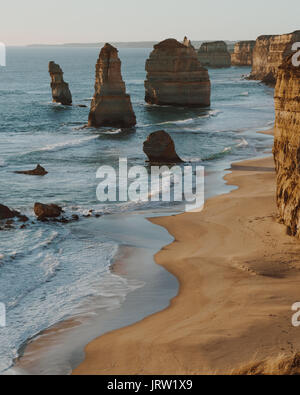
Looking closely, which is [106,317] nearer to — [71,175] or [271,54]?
[71,175]

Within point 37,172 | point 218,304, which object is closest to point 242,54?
point 37,172

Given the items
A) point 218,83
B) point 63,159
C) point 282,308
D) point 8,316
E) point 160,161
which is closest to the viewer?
point 282,308

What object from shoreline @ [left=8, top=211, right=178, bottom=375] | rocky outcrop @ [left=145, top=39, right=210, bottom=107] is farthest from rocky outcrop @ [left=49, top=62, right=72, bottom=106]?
shoreline @ [left=8, top=211, right=178, bottom=375]

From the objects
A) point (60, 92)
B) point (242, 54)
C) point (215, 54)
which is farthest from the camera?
point (242, 54)

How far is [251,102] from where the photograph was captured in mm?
72938

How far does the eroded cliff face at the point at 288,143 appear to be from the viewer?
17719 millimetres

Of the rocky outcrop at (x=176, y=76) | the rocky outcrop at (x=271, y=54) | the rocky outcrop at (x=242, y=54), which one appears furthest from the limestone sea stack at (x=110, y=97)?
the rocky outcrop at (x=242, y=54)

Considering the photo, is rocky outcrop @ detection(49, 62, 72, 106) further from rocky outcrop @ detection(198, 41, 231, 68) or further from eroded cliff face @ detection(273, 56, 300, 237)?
rocky outcrop @ detection(198, 41, 231, 68)

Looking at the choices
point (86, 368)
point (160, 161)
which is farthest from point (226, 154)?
point (86, 368)

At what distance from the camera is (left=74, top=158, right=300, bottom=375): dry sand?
1073 cm

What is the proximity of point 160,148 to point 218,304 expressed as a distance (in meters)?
21.0

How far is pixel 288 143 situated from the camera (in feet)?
60.6
